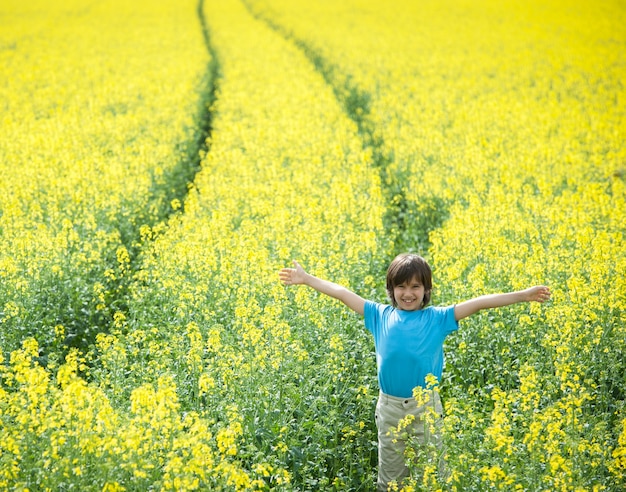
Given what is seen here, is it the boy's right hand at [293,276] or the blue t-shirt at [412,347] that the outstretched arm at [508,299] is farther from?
the boy's right hand at [293,276]

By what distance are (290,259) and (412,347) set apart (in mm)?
3689

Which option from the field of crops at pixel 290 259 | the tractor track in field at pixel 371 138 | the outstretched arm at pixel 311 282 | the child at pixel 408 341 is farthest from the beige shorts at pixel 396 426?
the tractor track in field at pixel 371 138

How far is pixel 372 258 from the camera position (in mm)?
9359

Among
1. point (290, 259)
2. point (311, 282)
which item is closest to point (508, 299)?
point (311, 282)

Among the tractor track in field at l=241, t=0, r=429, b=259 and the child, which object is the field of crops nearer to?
the tractor track in field at l=241, t=0, r=429, b=259

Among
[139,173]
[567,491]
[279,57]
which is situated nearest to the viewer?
[567,491]

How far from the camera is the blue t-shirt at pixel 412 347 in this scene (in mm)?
5285

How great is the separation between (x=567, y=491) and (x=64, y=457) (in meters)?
3.11

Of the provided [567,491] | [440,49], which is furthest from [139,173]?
[440,49]

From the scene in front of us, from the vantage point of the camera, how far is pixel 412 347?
5.28 meters

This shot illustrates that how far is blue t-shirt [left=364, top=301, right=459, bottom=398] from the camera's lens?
5285 millimetres

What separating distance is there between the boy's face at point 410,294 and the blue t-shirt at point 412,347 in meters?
0.06

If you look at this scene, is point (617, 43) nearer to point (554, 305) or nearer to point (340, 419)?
point (554, 305)

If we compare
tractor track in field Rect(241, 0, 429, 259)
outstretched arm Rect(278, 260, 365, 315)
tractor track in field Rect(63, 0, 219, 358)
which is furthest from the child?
tractor track in field Rect(241, 0, 429, 259)
